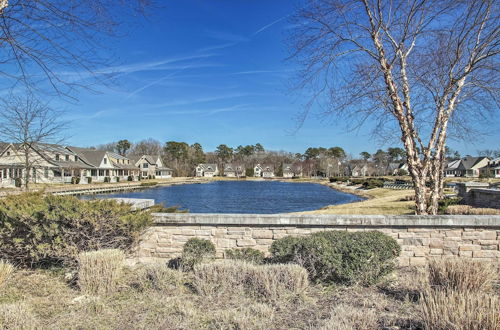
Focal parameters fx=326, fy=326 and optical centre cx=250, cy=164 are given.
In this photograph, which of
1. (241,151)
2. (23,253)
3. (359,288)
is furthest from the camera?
(241,151)

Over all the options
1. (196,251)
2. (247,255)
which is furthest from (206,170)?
(247,255)

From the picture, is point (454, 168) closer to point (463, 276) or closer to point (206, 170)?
point (206, 170)

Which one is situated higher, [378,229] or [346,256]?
[378,229]

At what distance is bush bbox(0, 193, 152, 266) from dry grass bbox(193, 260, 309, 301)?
2.07 metres

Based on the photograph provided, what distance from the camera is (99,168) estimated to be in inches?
2196

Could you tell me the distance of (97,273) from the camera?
475 centimetres

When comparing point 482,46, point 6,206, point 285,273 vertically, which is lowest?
point 285,273

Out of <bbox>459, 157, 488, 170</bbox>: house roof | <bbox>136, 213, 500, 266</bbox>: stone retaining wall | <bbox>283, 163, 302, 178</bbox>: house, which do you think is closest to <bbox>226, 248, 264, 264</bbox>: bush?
<bbox>136, 213, 500, 266</bbox>: stone retaining wall

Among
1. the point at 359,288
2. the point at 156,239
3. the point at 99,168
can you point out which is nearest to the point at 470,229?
the point at 359,288

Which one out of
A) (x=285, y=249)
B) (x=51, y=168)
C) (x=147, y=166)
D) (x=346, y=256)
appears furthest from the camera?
(x=147, y=166)

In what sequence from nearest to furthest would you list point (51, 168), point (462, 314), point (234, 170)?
point (462, 314) → point (51, 168) → point (234, 170)

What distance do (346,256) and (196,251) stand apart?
2735 mm

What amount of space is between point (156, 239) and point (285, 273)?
10.8 feet

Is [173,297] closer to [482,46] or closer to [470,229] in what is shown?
[470,229]
